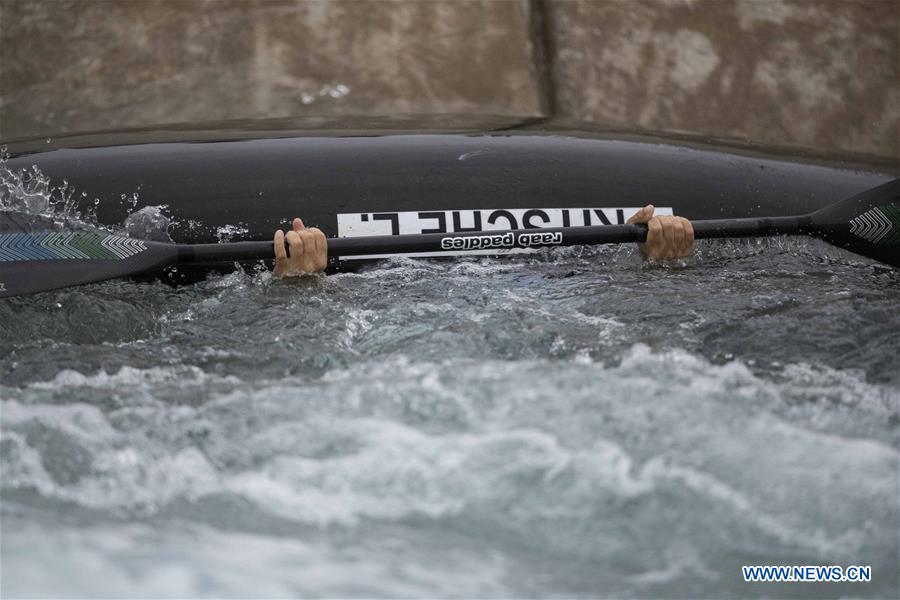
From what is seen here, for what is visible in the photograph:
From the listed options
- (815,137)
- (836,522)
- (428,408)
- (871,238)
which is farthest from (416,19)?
(836,522)

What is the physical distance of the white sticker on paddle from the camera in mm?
2463

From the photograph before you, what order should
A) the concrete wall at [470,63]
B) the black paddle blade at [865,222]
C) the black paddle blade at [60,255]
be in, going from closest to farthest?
1. the black paddle blade at [60,255]
2. the black paddle blade at [865,222]
3. the concrete wall at [470,63]

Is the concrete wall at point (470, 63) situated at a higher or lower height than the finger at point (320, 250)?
higher

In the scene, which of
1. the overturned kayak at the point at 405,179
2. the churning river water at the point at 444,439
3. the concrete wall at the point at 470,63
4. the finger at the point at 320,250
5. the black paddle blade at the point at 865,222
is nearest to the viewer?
the churning river water at the point at 444,439

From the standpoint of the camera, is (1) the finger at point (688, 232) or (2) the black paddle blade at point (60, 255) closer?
(2) the black paddle blade at point (60, 255)

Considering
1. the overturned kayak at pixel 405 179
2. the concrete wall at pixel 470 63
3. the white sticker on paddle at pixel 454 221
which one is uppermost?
the concrete wall at pixel 470 63

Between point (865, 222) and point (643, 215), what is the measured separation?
1.85 ft

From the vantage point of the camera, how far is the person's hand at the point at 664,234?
8.02ft

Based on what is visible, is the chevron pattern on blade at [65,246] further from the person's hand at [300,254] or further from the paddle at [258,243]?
the person's hand at [300,254]

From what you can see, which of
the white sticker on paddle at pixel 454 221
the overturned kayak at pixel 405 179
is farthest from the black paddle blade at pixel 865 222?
the white sticker on paddle at pixel 454 221

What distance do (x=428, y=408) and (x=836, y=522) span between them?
64 cm

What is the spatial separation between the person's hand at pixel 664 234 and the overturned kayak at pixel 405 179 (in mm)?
134

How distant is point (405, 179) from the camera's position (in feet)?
8.28

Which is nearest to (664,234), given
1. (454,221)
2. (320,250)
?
(454,221)
